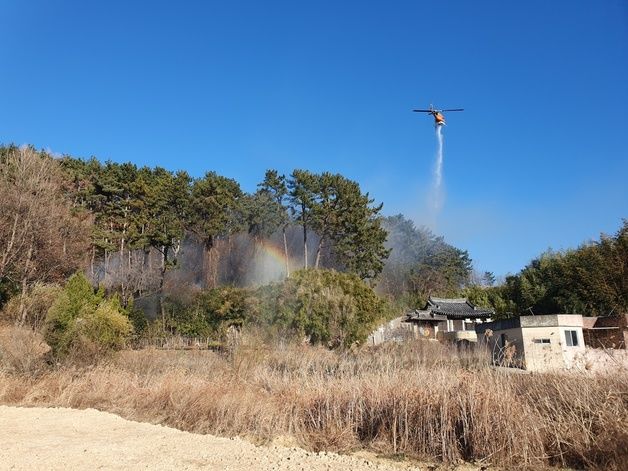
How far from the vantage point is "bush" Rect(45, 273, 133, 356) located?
49.1ft

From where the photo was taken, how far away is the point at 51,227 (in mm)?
28906

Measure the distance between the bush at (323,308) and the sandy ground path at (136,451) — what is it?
49.9ft

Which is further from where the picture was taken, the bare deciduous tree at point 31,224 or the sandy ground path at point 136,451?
the bare deciduous tree at point 31,224

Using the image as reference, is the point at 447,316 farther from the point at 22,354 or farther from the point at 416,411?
the point at 416,411

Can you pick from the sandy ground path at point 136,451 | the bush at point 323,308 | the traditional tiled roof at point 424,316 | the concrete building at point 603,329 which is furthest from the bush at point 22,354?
the traditional tiled roof at point 424,316

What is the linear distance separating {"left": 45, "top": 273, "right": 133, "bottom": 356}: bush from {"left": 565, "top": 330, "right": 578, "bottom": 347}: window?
24.1m

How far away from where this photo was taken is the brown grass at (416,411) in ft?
20.3

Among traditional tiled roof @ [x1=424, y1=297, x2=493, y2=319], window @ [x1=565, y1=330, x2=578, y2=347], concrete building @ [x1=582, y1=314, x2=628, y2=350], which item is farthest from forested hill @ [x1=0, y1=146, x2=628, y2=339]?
window @ [x1=565, y1=330, x2=578, y2=347]

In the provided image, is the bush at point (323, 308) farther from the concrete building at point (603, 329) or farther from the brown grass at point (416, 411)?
the concrete building at point (603, 329)

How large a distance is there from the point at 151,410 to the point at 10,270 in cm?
2242

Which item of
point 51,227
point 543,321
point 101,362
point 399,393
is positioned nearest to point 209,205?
point 51,227

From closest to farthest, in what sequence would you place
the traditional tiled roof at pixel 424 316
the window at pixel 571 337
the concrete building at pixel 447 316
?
the window at pixel 571 337, the traditional tiled roof at pixel 424 316, the concrete building at pixel 447 316

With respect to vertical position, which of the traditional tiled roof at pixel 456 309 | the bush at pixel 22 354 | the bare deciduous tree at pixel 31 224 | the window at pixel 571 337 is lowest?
the bush at pixel 22 354

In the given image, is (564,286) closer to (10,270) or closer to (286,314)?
(286,314)
